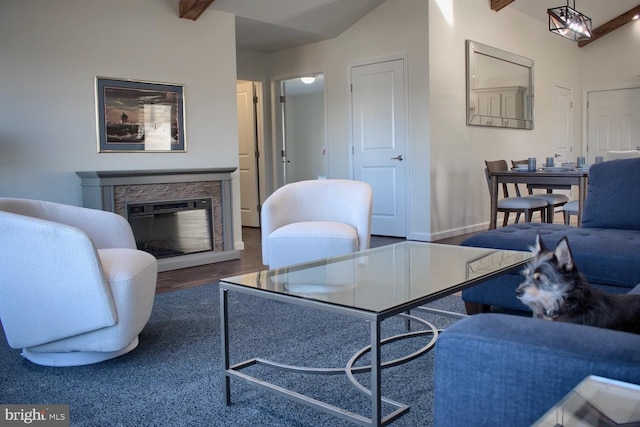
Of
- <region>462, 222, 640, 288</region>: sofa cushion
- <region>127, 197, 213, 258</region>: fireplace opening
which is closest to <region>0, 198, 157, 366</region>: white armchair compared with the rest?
<region>462, 222, 640, 288</region>: sofa cushion

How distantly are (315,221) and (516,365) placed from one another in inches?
119

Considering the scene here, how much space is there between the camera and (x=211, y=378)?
232 cm

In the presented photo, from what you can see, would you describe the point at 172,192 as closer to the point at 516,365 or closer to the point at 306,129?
the point at 516,365

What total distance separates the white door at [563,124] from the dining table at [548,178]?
12.6 ft

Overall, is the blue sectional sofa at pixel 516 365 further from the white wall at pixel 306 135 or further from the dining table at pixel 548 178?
the white wall at pixel 306 135

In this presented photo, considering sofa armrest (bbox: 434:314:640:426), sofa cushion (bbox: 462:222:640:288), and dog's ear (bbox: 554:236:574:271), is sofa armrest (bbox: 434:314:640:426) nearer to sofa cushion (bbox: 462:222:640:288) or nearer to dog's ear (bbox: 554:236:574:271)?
dog's ear (bbox: 554:236:574:271)

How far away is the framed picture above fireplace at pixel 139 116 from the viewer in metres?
4.66

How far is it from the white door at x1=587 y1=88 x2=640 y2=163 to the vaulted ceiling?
2.22m

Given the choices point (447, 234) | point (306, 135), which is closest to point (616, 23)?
point (447, 234)

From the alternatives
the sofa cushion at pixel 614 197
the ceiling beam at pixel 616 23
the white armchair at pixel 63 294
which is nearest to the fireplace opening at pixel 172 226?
the white armchair at pixel 63 294

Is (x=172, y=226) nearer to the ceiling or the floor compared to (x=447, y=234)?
nearer to the ceiling

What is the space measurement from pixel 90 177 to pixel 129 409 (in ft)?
9.17

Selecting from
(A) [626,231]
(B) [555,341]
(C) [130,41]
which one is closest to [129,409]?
(B) [555,341]

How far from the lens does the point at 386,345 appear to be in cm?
268
